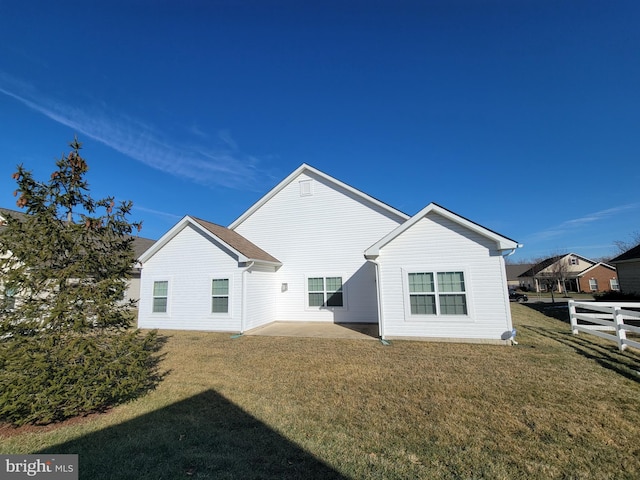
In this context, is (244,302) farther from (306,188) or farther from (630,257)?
(630,257)

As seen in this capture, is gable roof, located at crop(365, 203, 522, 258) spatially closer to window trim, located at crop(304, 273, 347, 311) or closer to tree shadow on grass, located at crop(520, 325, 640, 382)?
tree shadow on grass, located at crop(520, 325, 640, 382)

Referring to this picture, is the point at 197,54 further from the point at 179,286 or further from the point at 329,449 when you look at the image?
the point at 329,449

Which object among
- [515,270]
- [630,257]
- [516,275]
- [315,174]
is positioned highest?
[315,174]

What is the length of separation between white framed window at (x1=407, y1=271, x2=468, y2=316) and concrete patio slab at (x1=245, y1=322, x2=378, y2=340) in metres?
2.01

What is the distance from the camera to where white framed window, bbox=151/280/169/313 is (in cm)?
1273

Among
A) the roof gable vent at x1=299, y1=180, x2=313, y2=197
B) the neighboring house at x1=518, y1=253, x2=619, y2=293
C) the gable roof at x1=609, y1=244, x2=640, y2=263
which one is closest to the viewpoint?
the roof gable vent at x1=299, y1=180, x2=313, y2=197

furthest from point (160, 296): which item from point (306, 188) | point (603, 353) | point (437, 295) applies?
point (603, 353)

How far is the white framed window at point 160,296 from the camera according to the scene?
1273 centimetres

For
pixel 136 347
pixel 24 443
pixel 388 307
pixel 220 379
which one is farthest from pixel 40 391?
pixel 388 307

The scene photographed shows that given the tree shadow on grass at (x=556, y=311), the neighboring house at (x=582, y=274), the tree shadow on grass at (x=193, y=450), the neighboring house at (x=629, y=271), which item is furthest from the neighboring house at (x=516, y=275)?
the tree shadow on grass at (x=193, y=450)

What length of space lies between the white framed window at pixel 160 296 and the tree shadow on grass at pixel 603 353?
15.1 metres

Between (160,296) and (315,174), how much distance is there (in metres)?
9.65

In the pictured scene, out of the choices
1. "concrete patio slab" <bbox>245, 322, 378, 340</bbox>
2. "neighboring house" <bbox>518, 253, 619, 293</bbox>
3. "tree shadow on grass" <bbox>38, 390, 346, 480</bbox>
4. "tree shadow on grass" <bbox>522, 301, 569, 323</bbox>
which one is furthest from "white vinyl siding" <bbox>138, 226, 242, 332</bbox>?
"neighboring house" <bbox>518, 253, 619, 293</bbox>

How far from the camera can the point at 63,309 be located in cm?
430
